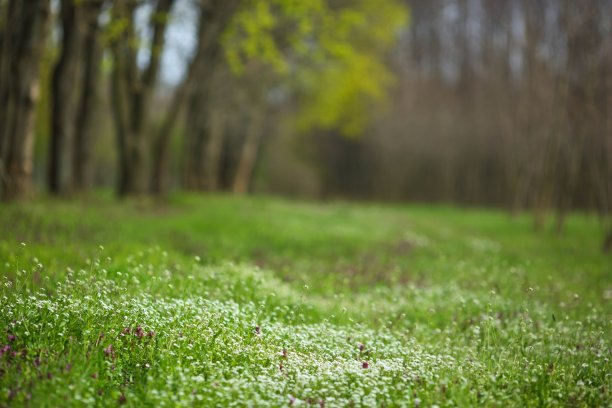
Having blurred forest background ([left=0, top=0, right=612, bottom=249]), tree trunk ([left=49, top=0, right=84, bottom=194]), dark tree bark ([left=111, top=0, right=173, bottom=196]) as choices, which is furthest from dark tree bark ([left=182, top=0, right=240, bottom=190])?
tree trunk ([left=49, top=0, right=84, bottom=194])

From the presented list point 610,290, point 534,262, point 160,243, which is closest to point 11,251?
point 160,243

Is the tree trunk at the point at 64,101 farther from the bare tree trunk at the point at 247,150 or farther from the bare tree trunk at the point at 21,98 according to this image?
the bare tree trunk at the point at 247,150

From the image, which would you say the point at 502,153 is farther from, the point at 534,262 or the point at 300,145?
the point at 534,262

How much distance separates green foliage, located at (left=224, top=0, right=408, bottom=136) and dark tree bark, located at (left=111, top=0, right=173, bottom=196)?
255cm

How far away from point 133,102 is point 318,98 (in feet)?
62.4

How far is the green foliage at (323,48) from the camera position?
2006 cm

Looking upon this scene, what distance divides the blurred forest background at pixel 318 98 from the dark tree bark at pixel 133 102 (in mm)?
55

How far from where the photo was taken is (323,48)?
85.2ft

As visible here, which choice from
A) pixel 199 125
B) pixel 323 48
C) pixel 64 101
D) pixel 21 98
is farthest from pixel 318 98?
pixel 21 98

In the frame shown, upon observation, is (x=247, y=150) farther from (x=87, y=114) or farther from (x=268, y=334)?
(x=268, y=334)

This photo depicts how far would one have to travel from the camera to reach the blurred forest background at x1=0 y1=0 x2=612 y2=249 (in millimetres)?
18297

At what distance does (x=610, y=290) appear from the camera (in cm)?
1019

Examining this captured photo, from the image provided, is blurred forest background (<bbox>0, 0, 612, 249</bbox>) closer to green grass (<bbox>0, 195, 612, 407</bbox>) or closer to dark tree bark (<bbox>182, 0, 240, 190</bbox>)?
dark tree bark (<bbox>182, 0, 240, 190</bbox>)

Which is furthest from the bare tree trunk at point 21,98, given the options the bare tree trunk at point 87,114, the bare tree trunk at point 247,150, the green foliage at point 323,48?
the bare tree trunk at point 247,150
